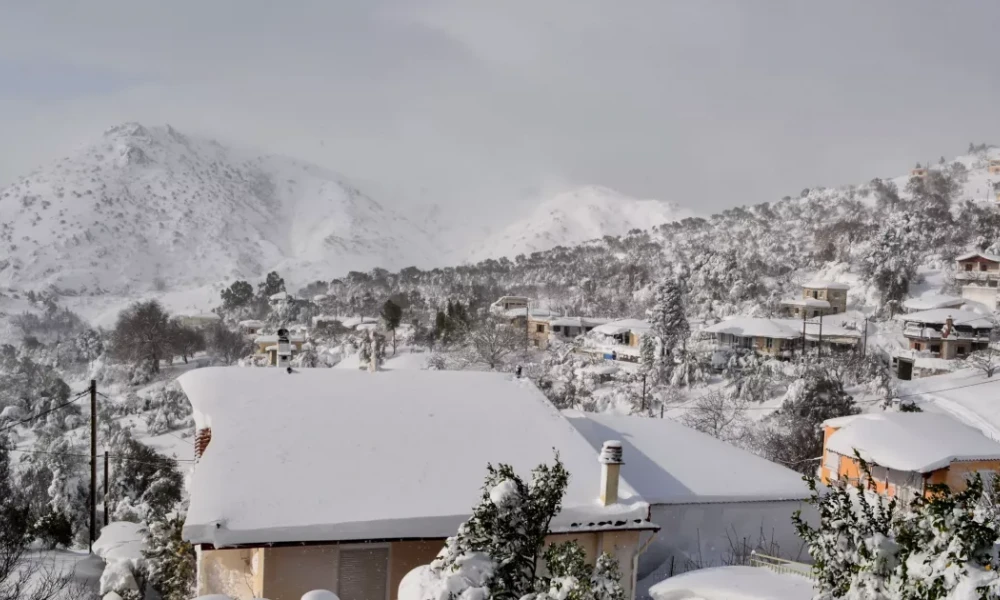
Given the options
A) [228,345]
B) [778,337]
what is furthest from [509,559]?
[228,345]

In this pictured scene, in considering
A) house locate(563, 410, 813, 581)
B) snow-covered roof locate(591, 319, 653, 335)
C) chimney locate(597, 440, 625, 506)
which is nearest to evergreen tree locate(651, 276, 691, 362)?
snow-covered roof locate(591, 319, 653, 335)

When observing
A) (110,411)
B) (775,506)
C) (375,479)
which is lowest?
(110,411)

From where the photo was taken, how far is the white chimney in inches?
522

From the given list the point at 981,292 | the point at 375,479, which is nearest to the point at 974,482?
the point at 375,479

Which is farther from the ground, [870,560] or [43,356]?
[870,560]

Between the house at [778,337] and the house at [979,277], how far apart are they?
15.5 metres

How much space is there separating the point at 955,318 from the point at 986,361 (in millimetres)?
4436

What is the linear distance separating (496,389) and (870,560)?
8864 millimetres

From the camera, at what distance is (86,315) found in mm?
114562

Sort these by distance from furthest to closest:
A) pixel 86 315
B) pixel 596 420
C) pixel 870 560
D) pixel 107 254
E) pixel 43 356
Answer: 1. pixel 107 254
2. pixel 86 315
3. pixel 43 356
4. pixel 596 420
5. pixel 870 560

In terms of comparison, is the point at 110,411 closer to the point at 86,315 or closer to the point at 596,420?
the point at 596,420

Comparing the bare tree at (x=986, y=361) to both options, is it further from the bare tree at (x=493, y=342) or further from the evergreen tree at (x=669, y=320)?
the bare tree at (x=493, y=342)

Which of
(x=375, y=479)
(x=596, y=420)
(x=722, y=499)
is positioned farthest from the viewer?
(x=596, y=420)

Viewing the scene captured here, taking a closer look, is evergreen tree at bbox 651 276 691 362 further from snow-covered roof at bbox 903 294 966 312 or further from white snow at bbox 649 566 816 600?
white snow at bbox 649 566 816 600
